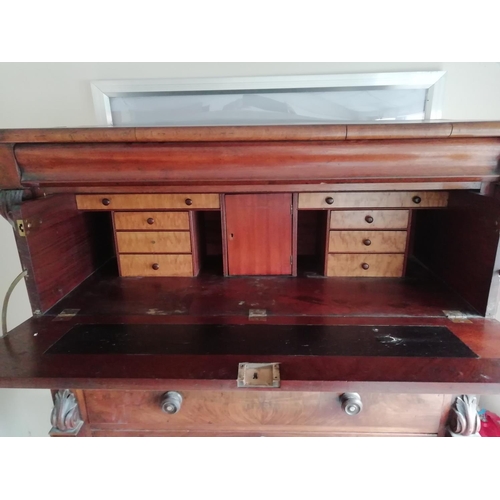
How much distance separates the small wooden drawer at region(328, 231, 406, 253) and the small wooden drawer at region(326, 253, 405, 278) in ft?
0.08

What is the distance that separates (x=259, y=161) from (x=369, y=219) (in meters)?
0.52

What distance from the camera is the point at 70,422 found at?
875mm

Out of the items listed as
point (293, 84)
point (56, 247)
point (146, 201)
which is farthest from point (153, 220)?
point (293, 84)

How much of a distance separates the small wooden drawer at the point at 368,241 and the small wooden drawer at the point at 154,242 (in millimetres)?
563

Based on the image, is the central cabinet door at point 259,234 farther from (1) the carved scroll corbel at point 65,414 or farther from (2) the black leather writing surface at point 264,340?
(1) the carved scroll corbel at point 65,414

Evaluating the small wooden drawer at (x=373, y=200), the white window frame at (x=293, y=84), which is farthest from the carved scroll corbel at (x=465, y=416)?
the white window frame at (x=293, y=84)

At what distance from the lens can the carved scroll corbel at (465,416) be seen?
2.77 ft

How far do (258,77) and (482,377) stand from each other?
1215 mm

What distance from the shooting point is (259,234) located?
47.9 inches

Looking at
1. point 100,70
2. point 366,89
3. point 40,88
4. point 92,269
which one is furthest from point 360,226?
point 40,88

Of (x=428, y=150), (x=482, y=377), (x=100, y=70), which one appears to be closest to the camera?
(x=482, y=377)

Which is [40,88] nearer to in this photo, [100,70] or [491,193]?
[100,70]

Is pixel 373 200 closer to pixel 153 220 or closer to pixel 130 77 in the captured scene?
pixel 153 220

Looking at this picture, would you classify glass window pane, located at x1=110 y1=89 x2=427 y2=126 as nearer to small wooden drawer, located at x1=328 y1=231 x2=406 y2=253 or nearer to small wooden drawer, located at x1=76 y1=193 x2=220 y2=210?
small wooden drawer, located at x1=76 y1=193 x2=220 y2=210
